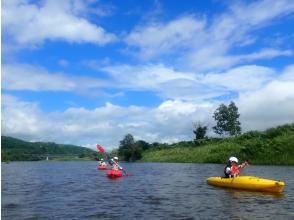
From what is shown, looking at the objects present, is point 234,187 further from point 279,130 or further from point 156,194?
point 279,130

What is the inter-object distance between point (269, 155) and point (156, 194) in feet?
133

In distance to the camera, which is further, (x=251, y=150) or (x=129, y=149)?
(x=129, y=149)

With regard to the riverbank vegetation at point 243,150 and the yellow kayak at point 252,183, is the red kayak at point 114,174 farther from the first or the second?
the riverbank vegetation at point 243,150

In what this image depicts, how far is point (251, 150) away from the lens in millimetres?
66875

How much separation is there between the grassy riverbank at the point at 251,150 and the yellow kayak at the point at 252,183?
1273 inches

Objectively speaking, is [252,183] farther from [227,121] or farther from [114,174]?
[227,121]

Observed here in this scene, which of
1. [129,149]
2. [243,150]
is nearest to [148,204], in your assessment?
[243,150]

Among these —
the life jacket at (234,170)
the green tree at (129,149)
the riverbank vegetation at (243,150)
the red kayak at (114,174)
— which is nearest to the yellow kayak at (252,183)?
the life jacket at (234,170)

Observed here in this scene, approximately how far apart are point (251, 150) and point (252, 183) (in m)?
41.1

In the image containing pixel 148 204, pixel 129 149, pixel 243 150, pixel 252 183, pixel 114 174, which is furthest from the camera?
A: pixel 129 149

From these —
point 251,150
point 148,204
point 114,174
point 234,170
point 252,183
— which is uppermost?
point 251,150

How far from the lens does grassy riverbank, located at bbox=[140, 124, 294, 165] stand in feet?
207

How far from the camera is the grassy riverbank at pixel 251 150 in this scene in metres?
63.1

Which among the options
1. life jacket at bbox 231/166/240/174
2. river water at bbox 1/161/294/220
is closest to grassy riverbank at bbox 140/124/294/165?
life jacket at bbox 231/166/240/174
